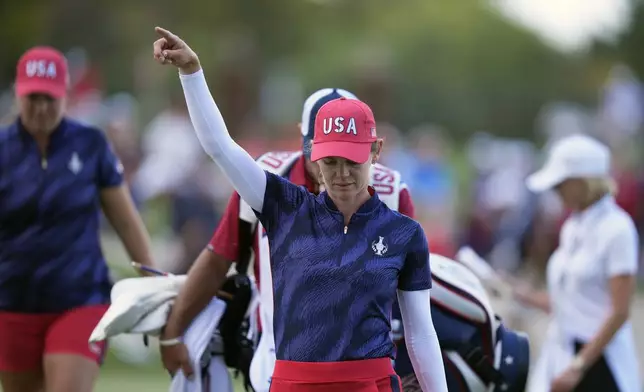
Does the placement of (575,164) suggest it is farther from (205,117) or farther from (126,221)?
(205,117)

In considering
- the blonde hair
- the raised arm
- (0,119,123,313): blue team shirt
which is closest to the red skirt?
the raised arm

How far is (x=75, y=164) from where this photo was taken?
7.45 meters

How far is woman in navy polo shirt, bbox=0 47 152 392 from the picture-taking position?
7301 millimetres

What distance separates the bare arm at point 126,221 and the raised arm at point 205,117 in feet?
7.95

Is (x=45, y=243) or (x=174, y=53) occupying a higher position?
(x=174, y=53)

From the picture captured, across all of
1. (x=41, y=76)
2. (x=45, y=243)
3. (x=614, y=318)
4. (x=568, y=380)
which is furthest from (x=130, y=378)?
(x=614, y=318)

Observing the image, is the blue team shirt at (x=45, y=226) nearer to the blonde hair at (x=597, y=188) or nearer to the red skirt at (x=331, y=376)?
the red skirt at (x=331, y=376)

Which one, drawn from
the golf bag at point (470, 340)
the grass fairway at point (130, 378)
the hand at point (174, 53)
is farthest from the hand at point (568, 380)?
the grass fairway at point (130, 378)

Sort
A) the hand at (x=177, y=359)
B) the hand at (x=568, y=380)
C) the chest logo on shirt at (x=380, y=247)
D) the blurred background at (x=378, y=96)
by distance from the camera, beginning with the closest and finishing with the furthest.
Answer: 1. the chest logo on shirt at (x=380, y=247)
2. the hand at (x=177, y=359)
3. the hand at (x=568, y=380)
4. the blurred background at (x=378, y=96)

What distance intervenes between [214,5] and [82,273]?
134 feet

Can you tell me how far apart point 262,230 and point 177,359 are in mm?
915

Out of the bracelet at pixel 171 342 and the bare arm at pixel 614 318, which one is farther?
the bare arm at pixel 614 318

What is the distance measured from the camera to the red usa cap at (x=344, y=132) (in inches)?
206

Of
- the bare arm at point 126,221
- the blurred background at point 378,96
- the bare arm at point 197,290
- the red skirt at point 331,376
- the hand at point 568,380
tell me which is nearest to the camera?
the red skirt at point 331,376
